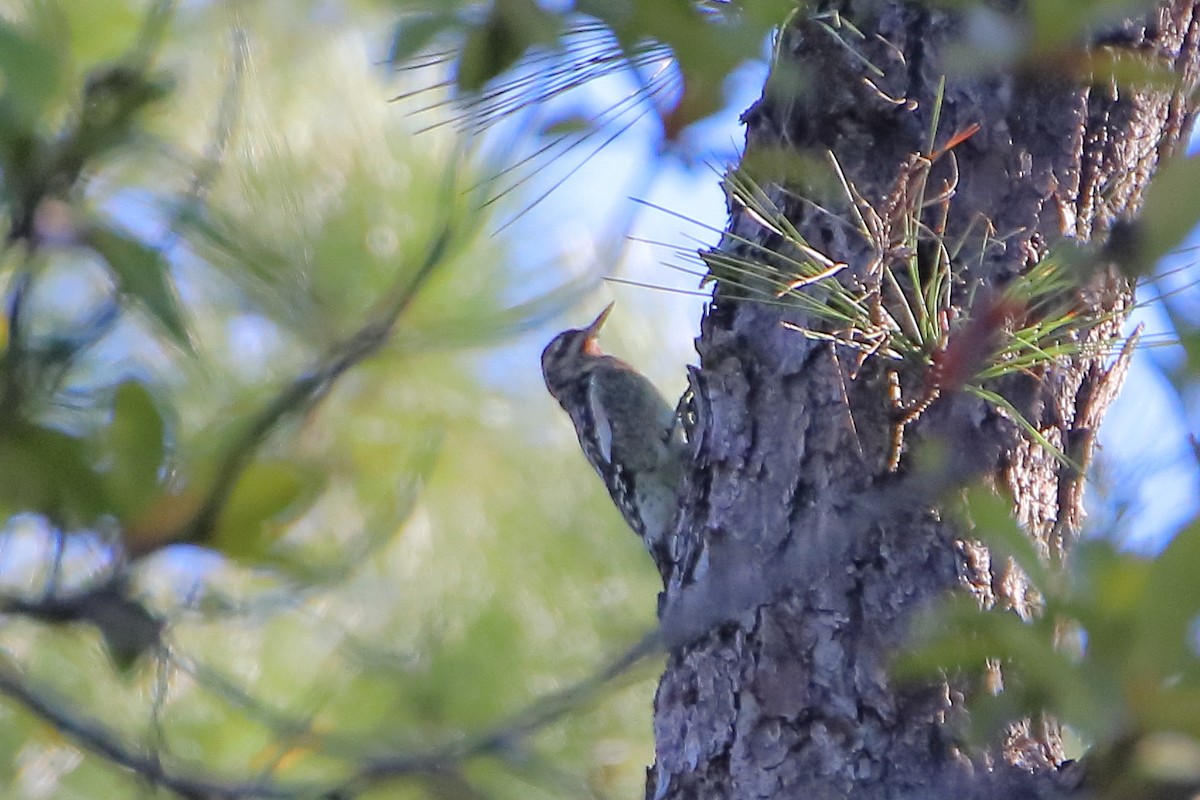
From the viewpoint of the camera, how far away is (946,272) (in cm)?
162

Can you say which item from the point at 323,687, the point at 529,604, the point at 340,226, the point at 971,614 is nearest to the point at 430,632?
the point at 323,687

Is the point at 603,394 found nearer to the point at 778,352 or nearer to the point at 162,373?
the point at 162,373

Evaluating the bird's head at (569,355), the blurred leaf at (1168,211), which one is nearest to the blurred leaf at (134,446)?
the blurred leaf at (1168,211)

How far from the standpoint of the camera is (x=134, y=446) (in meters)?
1.28

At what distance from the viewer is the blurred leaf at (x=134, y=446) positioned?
1.27 meters

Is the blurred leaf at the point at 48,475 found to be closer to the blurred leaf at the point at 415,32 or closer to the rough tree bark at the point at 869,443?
the blurred leaf at the point at 415,32

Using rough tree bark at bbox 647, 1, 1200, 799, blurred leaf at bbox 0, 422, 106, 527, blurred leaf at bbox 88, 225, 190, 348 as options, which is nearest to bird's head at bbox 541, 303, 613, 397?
rough tree bark at bbox 647, 1, 1200, 799

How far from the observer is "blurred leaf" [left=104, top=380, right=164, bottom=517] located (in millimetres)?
1268

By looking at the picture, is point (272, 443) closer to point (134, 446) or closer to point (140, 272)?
point (134, 446)

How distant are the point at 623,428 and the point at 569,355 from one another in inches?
17.8

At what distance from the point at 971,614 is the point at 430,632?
6.79 feet

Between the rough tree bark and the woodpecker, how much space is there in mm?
588

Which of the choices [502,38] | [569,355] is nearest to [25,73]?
[502,38]

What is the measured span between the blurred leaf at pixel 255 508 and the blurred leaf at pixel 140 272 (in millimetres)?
267
